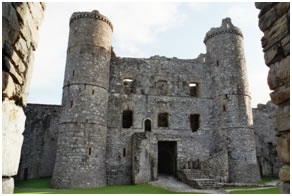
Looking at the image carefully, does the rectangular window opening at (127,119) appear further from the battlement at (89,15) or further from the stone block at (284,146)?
the stone block at (284,146)

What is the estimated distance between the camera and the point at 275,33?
11.0 feet

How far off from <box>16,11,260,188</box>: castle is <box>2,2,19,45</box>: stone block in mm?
14029

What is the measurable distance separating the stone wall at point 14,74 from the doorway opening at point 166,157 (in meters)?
16.8

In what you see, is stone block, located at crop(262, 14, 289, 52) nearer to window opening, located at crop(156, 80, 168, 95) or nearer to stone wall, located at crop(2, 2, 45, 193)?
stone wall, located at crop(2, 2, 45, 193)

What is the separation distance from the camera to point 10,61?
117 inches

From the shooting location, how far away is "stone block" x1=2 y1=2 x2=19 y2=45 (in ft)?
8.90

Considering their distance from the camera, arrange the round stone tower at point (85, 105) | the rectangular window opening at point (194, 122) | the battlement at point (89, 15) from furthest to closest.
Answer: the rectangular window opening at point (194, 122), the battlement at point (89, 15), the round stone tower at point (85, 105)

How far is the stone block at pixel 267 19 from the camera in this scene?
3387 mm

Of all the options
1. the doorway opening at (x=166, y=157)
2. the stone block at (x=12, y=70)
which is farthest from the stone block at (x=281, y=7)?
the doorway opening at (x=166, y=157)

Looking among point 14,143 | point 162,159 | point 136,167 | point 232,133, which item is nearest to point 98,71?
point 136,167

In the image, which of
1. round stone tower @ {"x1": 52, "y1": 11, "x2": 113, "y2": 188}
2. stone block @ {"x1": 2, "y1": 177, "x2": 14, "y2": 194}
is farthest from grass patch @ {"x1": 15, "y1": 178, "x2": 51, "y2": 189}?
stone block @ {"x1": 2, "y1": 177, "x2": 14, "y2": 194}

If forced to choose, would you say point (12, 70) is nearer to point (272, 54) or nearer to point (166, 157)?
point (272, 54)

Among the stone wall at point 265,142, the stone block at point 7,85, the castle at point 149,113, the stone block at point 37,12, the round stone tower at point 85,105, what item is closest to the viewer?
the stone block at point 7,85

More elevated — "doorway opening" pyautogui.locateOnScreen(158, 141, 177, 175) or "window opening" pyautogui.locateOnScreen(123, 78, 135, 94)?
"window opening" pyautogui.locateOnScreen(123, 78, 135, 94)
